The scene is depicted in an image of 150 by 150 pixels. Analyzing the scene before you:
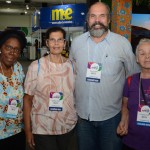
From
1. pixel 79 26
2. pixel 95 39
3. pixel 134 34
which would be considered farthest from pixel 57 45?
pixel 79 26

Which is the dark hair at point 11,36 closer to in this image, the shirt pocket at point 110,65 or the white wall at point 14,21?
the shirt pocket at point 110,65

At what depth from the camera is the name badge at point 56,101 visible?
2182 millimetres

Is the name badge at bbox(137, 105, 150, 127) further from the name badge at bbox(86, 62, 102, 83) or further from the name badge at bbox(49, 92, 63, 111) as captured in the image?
the name badge at bbox(49, 92, 63, 111)

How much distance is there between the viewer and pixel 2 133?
2154 mm

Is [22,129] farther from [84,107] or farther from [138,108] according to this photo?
[138,108]

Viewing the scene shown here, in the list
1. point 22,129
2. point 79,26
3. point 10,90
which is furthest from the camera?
point 79,26

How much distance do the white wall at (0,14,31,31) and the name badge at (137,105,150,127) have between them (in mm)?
23578

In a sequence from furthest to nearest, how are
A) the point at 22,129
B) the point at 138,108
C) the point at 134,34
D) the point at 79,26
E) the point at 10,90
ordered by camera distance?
the point at 79,26 < the point at 134,34 < the point at 22,129 < the point at 10,90 < the point at 138,108

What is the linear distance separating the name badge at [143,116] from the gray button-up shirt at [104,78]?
0.34 m

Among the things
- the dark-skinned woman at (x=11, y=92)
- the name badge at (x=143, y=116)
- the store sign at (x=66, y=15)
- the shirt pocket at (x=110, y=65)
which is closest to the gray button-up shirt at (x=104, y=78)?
the shirt pocket at (x=110, y=65)

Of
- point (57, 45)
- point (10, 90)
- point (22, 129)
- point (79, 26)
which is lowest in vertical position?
point (22, 129)

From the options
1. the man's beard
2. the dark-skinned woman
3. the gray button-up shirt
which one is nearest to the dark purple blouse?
the gray button-up shirt

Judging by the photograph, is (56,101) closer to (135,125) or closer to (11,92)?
(11,92)

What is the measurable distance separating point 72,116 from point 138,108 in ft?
1.94
